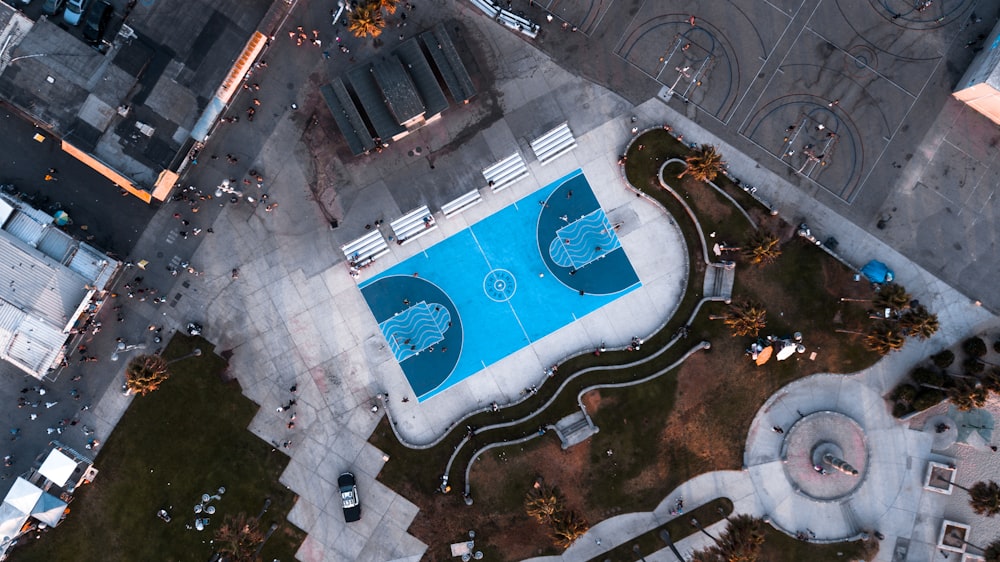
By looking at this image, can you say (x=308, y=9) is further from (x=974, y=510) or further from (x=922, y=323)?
(x=974, y=510)

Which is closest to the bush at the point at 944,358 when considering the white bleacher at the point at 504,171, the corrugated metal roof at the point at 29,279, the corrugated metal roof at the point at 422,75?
the white bleacher at the point at 504,171

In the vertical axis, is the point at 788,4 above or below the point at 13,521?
above

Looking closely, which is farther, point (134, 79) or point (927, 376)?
point (927, 376)

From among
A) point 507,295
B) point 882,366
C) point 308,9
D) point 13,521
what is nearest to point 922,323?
point 882,366

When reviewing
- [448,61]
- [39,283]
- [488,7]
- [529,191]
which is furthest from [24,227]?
[488,7]

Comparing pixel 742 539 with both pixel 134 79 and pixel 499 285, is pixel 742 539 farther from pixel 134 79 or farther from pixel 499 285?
pixel 134 79

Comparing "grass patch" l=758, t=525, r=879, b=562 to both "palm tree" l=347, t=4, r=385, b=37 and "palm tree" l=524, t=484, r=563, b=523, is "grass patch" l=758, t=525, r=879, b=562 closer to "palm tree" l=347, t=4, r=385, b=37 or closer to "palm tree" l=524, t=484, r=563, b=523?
"palm tree" l=524, t=484, r=563, b=523

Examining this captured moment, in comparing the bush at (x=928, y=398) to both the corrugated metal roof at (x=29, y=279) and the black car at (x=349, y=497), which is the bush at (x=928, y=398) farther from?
the corrugated metal roof at (x=29, y=279)

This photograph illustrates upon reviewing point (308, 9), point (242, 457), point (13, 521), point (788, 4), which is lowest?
point (13, 521)
